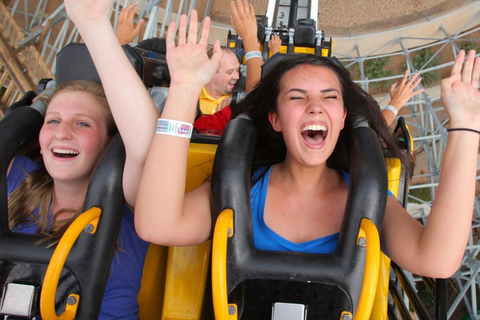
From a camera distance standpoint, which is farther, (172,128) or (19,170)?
(19,170)

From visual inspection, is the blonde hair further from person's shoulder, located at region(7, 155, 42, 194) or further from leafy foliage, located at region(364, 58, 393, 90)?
leafy foliage, located at region(364, 58, 393, 90)

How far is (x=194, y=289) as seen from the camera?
3.93ft

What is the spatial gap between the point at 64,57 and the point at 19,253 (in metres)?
0.59

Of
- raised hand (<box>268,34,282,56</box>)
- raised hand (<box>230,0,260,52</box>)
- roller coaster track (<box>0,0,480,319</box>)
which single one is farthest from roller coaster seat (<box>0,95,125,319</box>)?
roller coaster track (<box>0,0,480,319</box>)

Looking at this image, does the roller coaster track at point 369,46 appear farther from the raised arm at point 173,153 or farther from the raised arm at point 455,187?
the raised arm at point 455,187

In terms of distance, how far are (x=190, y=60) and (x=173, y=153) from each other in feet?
0.64

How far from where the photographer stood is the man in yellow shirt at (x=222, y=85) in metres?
2.21

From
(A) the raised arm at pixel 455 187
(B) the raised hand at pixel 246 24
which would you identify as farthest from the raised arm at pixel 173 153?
(B) the raised hand at pixel 246 24

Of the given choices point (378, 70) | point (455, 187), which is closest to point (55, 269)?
point (455, 187)

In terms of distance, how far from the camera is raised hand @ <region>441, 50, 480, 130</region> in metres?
0.88

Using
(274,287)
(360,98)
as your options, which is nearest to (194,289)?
(274,287)

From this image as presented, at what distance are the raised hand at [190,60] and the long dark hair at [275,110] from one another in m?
0.28

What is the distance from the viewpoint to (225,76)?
7.33ft

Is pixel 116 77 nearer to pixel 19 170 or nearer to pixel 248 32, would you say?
pixel 19 170
